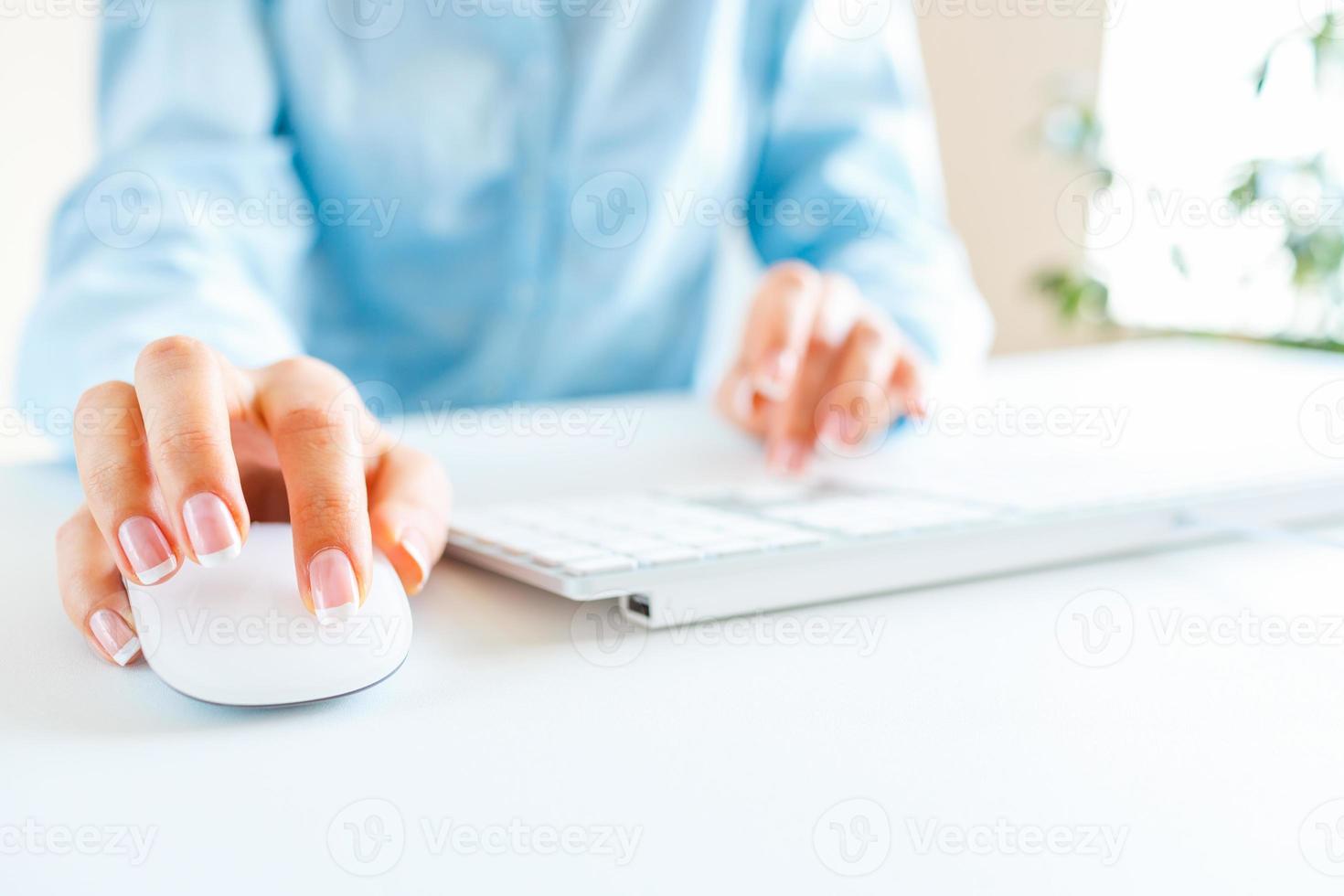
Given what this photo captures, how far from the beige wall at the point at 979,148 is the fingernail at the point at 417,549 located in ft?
6.68

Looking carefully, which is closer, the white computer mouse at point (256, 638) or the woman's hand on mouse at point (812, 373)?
the white computer mouse at point (256, 638)

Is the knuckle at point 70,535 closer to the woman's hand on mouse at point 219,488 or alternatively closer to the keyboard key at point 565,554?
the woman's hand on mouse at point 219,488

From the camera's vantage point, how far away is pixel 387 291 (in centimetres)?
93

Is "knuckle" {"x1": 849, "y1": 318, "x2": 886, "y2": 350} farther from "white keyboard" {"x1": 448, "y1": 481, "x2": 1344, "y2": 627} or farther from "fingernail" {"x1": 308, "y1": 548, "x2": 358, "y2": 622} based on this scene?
"fingernail" {"x1": 308, "y1": 548, "x2": 358, "y2": 622}

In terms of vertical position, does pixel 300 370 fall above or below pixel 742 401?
above

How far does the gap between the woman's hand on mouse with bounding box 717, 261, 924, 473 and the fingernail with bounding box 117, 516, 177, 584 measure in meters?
0.39

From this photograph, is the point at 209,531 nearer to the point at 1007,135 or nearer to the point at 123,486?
the point at 123,486

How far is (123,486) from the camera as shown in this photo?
34cm

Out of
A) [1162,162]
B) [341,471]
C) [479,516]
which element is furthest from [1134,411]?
[1162,162]

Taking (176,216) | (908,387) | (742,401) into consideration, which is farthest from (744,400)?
(176,216)

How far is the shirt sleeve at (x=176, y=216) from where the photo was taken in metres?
0.59

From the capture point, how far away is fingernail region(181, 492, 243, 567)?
1.07 feet

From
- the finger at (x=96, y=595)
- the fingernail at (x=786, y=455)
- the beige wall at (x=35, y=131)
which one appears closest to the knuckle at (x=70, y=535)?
the finger at (x=96, y=595)

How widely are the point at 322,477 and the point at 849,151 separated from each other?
729 millimetres
